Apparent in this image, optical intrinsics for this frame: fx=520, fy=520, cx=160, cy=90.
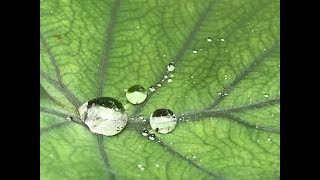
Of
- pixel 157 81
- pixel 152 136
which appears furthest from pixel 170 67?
pixel 152 136

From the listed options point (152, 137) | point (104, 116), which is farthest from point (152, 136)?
point (104, 116)

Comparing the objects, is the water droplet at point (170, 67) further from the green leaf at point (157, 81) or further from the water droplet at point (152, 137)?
the water droplet at point (152, 137)

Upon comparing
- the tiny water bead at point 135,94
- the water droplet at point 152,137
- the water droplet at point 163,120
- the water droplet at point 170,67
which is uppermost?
the water droplet at point 170,67

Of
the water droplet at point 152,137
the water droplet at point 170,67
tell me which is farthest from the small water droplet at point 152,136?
the water droplet at point 170,67

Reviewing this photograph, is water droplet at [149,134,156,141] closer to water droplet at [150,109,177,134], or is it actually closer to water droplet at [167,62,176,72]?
water droplet at [150,109,177,134]

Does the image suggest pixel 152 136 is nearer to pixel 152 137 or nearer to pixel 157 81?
pixel 152 137

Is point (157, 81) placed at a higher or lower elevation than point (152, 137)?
higher
